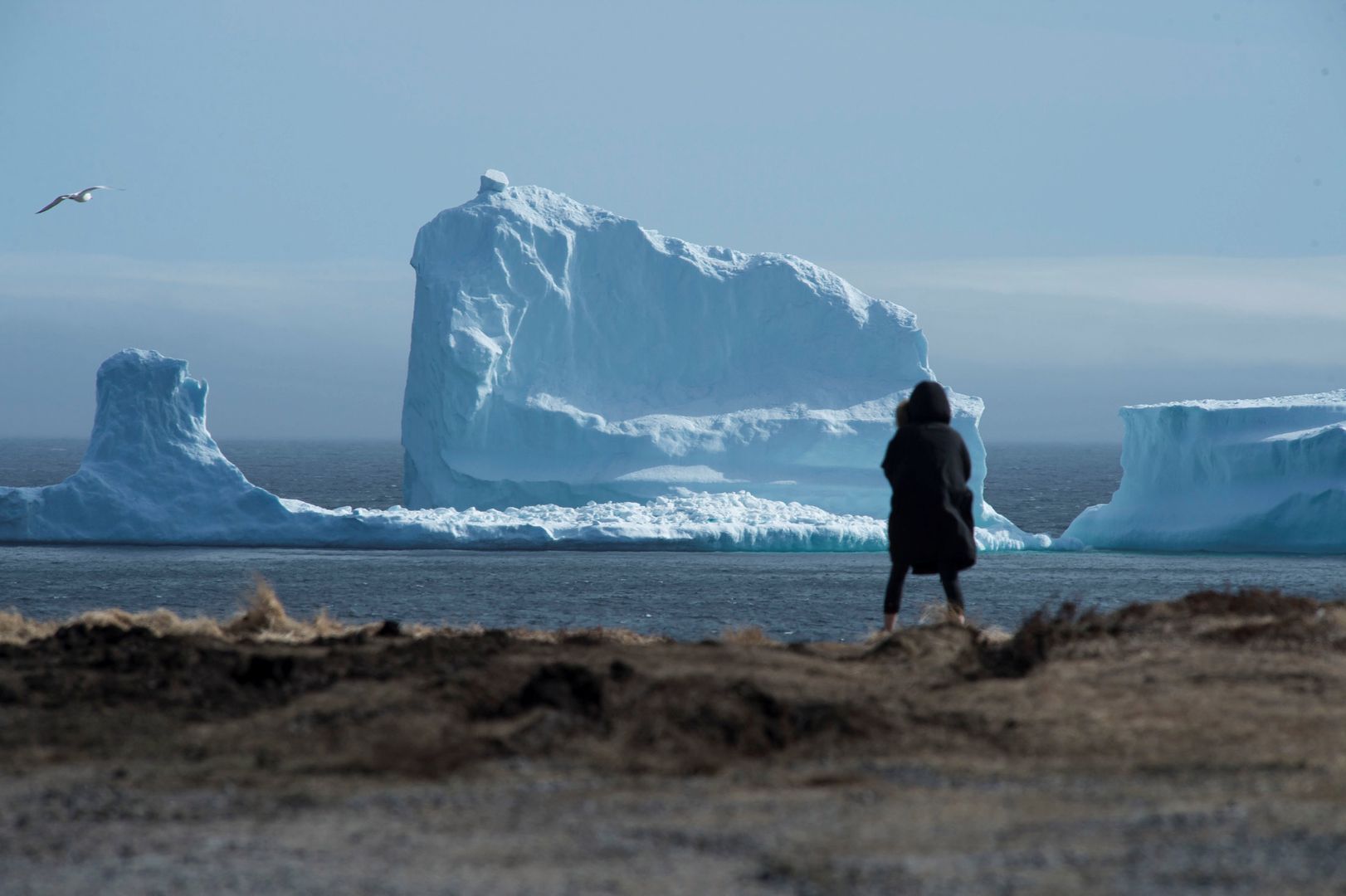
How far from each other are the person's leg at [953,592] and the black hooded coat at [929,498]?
34mm

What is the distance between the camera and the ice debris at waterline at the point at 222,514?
2947cm

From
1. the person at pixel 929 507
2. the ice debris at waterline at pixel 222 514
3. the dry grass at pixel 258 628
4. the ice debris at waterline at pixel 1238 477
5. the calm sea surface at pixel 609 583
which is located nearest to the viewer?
the person at pixel 929 507

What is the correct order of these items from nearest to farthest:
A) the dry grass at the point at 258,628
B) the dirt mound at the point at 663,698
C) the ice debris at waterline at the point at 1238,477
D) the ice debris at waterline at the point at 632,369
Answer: the dirt mound at the point at 663,698 → the dry grass at the point at 258,628 → the ice debris at waterline at the point at 1238,477 → the ice debris at waterline at the point at 632,369

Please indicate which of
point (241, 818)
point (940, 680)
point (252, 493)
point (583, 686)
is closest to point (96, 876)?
point (241, 818)

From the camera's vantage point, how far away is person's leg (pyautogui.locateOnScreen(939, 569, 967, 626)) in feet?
21.9

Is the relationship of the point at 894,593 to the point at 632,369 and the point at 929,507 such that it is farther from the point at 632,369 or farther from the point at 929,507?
the point at 632,369

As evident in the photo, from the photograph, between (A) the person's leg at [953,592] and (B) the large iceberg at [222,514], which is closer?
(A) the person's leg at [953,592]

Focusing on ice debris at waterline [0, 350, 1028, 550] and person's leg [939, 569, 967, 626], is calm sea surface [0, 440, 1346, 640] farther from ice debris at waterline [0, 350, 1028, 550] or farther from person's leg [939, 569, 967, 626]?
person's leg [939, 569, 967, 626]

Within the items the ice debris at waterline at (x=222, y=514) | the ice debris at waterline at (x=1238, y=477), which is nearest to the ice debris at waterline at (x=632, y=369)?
the ice debris at waterline at (x=222, y=514)

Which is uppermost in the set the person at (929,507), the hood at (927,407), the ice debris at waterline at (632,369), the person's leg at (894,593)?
the ice debris at waterline at (632,369)

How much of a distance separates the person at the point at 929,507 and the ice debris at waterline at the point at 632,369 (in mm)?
24049

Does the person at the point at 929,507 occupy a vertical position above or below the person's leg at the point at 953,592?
above

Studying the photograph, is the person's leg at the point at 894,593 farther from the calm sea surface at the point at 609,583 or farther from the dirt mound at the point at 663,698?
the calm sea surface at the point at 609,583

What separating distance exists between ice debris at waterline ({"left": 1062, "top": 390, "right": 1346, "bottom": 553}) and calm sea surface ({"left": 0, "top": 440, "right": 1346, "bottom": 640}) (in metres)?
0.67
